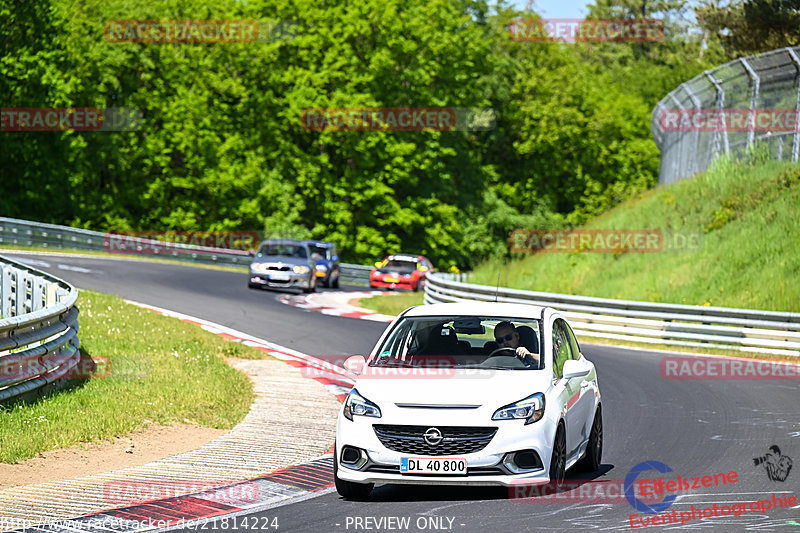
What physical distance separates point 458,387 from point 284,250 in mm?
27064

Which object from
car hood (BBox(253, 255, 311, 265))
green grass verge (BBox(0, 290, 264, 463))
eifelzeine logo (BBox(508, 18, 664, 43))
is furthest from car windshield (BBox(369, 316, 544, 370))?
eifelzeine logo (BBox(508, 18, 664, 43))

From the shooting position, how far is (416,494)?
8977 mm

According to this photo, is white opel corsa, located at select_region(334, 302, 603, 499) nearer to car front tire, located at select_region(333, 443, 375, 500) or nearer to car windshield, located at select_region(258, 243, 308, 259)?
car front tire, located at select_region(333, 443, 375, 500)

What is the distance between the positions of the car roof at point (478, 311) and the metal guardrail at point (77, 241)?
35.3 meters

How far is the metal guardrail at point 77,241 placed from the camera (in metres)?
43.0

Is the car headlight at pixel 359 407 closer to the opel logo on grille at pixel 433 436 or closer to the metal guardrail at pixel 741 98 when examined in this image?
the opel logo on grille at pixel 433 436

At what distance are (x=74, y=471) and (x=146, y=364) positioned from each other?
643 centimetres

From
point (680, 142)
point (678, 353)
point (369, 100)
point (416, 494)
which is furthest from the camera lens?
point (369, 100)

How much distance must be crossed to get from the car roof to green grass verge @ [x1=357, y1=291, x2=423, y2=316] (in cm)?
2099

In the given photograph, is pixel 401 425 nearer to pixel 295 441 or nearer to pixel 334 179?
pixel 295 441

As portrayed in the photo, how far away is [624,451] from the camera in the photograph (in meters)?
11.4

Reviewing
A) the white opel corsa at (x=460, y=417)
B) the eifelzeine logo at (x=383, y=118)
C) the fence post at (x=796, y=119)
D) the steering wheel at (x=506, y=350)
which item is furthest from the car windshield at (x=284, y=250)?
the steering wheel at (x=506, y=350)

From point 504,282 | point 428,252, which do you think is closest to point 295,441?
point 504,282

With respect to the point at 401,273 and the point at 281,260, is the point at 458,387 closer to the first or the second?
the point at 281,260
